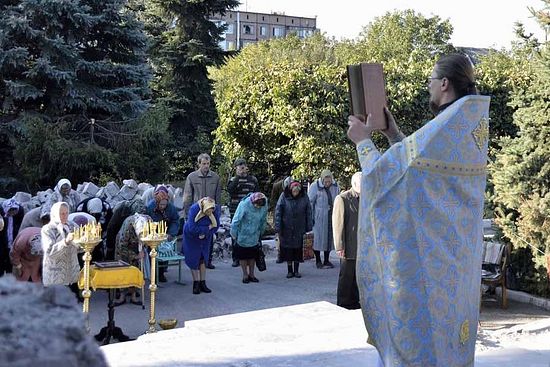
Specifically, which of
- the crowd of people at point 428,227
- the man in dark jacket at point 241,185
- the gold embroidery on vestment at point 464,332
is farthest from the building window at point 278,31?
the gold embroidery on vestment at point 464,332

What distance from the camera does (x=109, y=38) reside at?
18.1m

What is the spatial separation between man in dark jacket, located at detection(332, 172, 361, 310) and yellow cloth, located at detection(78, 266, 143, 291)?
2.73 m

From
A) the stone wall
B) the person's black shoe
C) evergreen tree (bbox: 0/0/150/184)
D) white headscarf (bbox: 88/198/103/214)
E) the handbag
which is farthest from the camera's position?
evergreen tree (bbox: 0/0/150/184)

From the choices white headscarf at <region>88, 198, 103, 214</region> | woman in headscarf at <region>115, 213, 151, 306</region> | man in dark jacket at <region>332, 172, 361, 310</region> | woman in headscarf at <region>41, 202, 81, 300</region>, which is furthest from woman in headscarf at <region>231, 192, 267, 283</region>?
woman in headscarf at <region>41, 202, 81, 300</region>

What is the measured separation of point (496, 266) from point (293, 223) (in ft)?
12.4

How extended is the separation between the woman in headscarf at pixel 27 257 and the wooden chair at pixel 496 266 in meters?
5.78

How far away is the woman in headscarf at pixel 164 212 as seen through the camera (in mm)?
10539

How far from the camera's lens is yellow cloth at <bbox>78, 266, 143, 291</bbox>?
752 centimetres

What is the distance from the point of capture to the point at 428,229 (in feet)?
10.1

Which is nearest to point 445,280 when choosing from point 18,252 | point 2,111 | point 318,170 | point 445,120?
point 445,120

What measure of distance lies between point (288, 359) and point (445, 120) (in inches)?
107

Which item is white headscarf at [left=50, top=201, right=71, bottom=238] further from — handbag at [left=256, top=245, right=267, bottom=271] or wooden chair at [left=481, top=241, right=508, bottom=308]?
wooden chair at [left=481, top=241, right=508, bottom=308]

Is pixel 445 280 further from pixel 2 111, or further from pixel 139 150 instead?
pixel 2 111

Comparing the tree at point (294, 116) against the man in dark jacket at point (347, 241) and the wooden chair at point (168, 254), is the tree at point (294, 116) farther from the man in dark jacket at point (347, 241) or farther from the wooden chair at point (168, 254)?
the man in dark jacket at point (347, 241)
